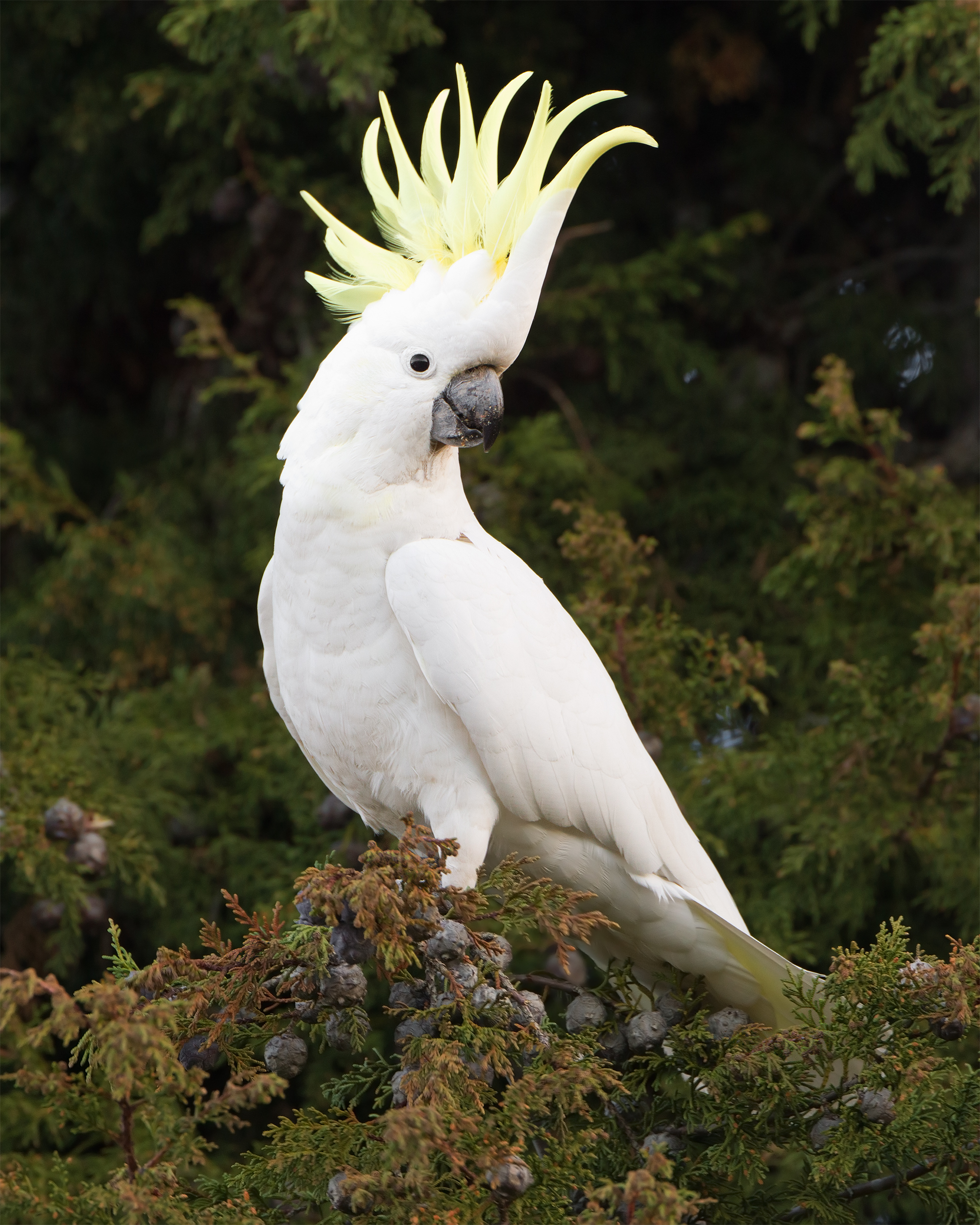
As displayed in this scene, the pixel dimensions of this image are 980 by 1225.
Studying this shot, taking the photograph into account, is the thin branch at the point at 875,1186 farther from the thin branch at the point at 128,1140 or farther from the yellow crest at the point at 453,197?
the yellow crest at the point at 453,197

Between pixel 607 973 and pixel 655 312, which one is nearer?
pixel 607 973

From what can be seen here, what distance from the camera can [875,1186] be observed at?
1.90m

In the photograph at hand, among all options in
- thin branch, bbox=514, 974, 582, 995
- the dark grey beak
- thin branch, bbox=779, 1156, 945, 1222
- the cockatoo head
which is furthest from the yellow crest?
thin branch, bbox=779, 1156, 945, 1222

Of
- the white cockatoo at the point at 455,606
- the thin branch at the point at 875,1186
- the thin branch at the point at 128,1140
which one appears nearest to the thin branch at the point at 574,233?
the white cockatoo at the point at 455,606

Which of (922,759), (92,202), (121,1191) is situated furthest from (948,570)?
(92,202)

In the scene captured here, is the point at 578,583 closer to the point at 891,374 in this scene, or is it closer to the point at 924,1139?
the point at 891,374

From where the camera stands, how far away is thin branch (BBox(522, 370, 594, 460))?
12.0ft

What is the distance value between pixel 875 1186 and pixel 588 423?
7.99 ft

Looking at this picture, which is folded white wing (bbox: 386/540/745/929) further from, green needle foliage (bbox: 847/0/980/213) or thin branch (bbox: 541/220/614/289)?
green needle foliage (bbox: 847/0/980/213)

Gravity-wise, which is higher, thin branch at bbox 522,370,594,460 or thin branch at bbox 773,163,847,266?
thin branch at bbox 773,163,847,266

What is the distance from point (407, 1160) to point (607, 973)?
64 centimetres

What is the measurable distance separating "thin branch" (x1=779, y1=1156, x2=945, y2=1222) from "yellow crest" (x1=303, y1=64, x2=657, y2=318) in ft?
4.93

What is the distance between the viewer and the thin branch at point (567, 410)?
3.64m

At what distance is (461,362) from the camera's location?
83.0 inches
